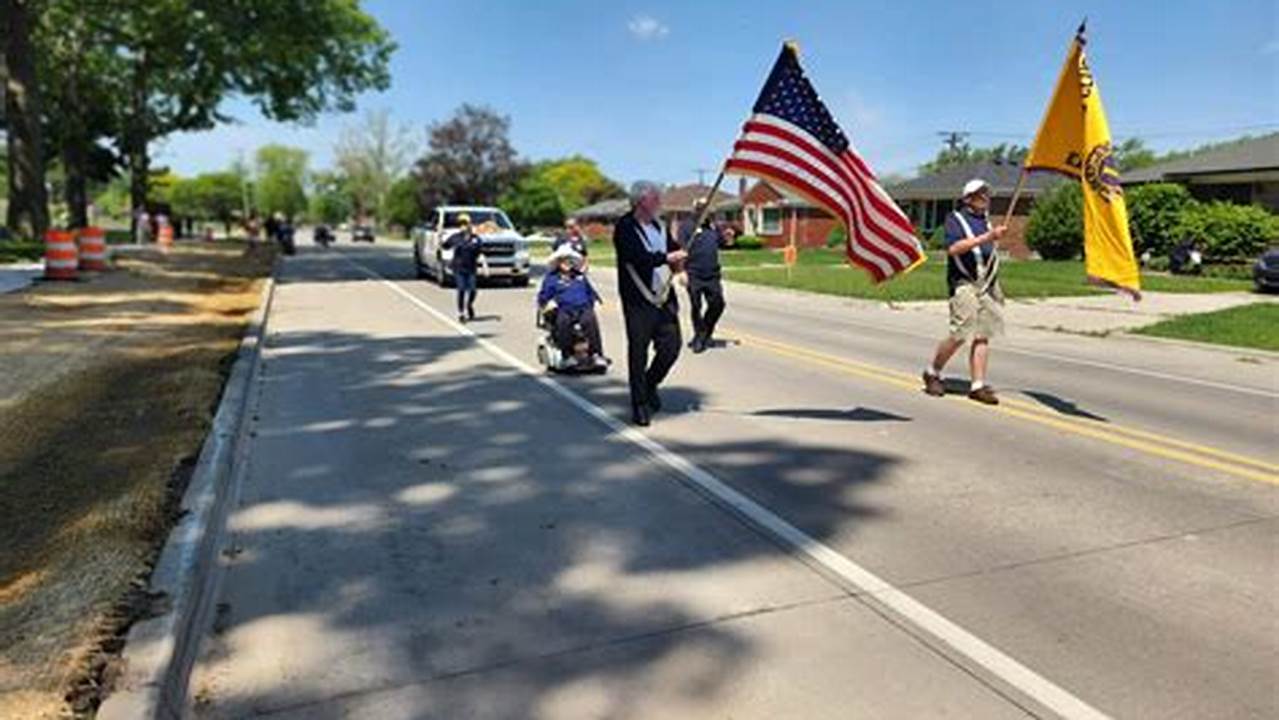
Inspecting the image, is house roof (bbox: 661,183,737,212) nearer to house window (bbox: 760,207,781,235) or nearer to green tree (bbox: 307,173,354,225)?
house window (bbox: 760,207,781,235)

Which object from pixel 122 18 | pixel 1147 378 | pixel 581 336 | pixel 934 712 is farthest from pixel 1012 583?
pixel 122 18

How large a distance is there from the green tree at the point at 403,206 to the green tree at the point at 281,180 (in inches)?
1911

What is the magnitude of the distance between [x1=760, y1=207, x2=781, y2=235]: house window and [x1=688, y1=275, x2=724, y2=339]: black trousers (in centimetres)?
4902

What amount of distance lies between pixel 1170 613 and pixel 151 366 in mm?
10029

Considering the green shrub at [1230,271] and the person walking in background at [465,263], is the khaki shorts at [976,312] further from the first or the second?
the green shrub at [1230,271]

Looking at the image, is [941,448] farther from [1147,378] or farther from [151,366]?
[151,366]

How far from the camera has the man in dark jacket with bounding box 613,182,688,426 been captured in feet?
24.5

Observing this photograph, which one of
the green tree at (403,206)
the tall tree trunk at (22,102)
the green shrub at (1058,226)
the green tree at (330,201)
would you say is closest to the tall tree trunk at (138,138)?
the tall tree trunk at (22,102)

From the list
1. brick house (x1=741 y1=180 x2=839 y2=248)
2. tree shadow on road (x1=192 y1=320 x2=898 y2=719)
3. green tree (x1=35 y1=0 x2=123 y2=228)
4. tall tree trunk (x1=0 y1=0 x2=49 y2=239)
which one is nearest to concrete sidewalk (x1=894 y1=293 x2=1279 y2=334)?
tree shadow on road (x1=192 y1=320 x2=898 y2=719)

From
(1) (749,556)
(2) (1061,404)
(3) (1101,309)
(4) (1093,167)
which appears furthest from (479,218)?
(1) (749,556)

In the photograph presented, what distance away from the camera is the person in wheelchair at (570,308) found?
10.5 metres

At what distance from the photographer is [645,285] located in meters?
7.62

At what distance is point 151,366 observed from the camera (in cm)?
1083

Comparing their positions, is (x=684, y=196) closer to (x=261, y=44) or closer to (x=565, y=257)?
(x=261, y=44)
